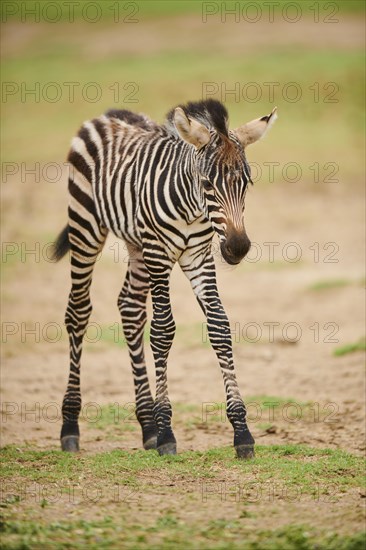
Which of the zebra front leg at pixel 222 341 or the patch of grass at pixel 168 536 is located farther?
the zebra front leg at pixel 222 341

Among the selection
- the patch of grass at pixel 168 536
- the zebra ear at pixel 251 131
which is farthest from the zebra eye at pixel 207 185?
the patch of grass at pixel 168 536

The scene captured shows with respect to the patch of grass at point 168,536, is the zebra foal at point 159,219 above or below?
above

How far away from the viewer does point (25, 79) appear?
3312 cm

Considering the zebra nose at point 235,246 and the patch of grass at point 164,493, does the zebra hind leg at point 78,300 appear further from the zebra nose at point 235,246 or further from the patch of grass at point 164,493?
the zebra nose at point 235,246

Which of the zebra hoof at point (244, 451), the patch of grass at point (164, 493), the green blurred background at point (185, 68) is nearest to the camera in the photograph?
the patch of grass at point (164, 493)

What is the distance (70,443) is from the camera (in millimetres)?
7840

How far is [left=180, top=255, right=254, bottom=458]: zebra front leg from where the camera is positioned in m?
6.88

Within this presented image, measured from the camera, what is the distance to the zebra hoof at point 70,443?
25.6ft

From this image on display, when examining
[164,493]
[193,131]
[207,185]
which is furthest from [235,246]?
[164,493]

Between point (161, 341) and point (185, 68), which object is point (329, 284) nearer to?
point (161, 341)

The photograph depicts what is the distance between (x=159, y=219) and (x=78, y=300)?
1.63 m

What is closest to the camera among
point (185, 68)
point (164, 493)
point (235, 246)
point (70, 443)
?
point (164, 493)

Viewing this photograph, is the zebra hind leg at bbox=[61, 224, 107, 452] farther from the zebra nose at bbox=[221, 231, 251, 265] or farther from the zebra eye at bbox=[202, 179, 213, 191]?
the zebra nose at bbox=[221, 231, 251, 265]

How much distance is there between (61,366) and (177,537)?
6.40 m
